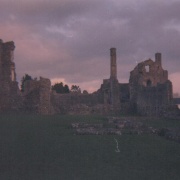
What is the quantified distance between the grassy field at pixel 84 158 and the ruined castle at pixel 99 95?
46.6ft

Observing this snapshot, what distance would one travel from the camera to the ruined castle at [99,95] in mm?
25484

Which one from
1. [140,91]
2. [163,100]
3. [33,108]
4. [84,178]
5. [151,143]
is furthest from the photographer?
[140,91]

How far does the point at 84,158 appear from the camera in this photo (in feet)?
26.9

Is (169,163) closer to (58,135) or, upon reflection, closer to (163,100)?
(58,135)

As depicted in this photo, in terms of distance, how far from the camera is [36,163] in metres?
7.54

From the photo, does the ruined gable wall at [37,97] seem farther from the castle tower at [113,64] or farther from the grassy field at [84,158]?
the castle tower at [113,64]

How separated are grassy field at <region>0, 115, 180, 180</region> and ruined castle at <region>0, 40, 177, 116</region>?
559 inches

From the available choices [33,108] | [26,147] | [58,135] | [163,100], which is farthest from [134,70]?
[26,147]

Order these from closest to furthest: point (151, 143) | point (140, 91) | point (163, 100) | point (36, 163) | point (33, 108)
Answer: point (36, 163)
point (151, 143)
point (33, 108)
point (163, 100)
point (140, 91)

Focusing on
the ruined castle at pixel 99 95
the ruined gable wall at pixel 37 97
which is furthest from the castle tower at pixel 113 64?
the ruined gable wall at pixel 37 97

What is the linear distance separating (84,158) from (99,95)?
1377 inches

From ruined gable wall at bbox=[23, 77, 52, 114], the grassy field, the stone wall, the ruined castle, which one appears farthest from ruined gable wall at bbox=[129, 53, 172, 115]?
the grassy field

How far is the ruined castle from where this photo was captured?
83.6 ft

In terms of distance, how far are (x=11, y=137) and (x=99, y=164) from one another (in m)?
4.24
